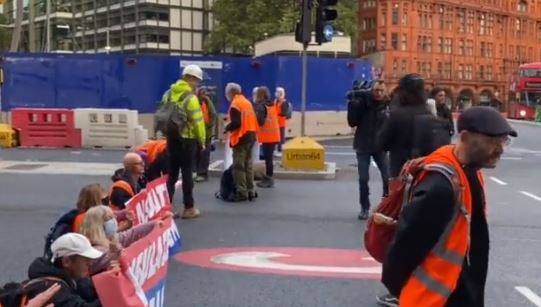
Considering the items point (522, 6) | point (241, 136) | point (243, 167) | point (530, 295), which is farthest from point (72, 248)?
point (522, 6)

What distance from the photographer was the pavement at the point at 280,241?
6.66 m

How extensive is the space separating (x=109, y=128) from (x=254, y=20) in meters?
36.1

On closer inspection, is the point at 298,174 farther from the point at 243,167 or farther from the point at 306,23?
the point at 243,167

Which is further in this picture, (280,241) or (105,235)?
(280,241)

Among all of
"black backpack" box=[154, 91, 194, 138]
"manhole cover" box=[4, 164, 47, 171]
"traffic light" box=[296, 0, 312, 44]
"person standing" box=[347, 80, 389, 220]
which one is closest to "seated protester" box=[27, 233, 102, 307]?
"black backpack" box=[154, 91, 194, 138]

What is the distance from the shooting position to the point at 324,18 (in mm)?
15602

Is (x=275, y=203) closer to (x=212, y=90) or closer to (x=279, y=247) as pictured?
(x=279, y=247)

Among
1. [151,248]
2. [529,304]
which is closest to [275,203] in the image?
[529,304]

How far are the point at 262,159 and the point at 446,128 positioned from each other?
855 cm

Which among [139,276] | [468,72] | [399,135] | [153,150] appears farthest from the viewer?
[468,72]

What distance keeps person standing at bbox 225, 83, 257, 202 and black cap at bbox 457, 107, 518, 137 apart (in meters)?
8.32

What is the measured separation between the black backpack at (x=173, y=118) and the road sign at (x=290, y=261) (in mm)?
1836

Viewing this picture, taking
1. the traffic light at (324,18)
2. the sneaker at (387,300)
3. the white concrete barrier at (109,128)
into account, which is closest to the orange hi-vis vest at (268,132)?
the traffic light at (324,18)

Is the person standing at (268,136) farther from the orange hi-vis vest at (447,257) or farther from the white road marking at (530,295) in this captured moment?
the orange hi-vis vest at (447,257)
